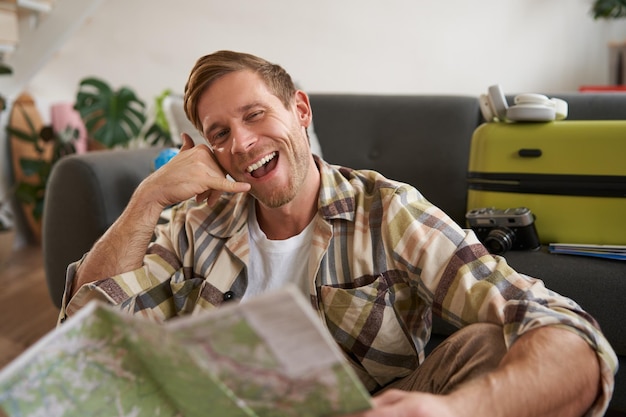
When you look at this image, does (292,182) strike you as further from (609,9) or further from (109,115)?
(109,115)

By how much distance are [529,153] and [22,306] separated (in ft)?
7.01

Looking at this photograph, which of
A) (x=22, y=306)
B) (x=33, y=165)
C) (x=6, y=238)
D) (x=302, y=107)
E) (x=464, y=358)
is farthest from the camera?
(x=33, y=165)

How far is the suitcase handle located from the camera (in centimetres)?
152

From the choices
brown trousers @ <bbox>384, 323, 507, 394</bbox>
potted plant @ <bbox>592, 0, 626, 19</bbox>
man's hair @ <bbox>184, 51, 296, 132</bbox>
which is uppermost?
man's hair @ <bbox>184, 51, 296, 132</bbox>

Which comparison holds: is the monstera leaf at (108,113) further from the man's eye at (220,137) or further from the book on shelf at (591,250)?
the book on shelf at (591,250)

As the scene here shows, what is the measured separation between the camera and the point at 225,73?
3.74 ft

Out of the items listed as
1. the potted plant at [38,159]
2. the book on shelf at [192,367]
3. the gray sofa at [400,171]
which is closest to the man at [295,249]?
the book on shelf at [192,367]

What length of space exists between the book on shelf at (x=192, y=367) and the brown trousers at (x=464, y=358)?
0.29 m

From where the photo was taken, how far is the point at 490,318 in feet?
2.87

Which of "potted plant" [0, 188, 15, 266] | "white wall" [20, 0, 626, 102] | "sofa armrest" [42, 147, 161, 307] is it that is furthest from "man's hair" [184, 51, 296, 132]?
"potted plant" [0, 188, 15, 266]

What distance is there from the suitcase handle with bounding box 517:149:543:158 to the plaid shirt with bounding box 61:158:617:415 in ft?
1.85

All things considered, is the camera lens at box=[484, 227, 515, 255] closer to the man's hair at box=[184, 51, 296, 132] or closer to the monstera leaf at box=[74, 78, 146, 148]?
the man's hair at box=[184, 51, 296, 132]

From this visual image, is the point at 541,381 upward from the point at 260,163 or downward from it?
downward

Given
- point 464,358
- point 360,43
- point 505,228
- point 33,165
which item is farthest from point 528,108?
point 33,165
